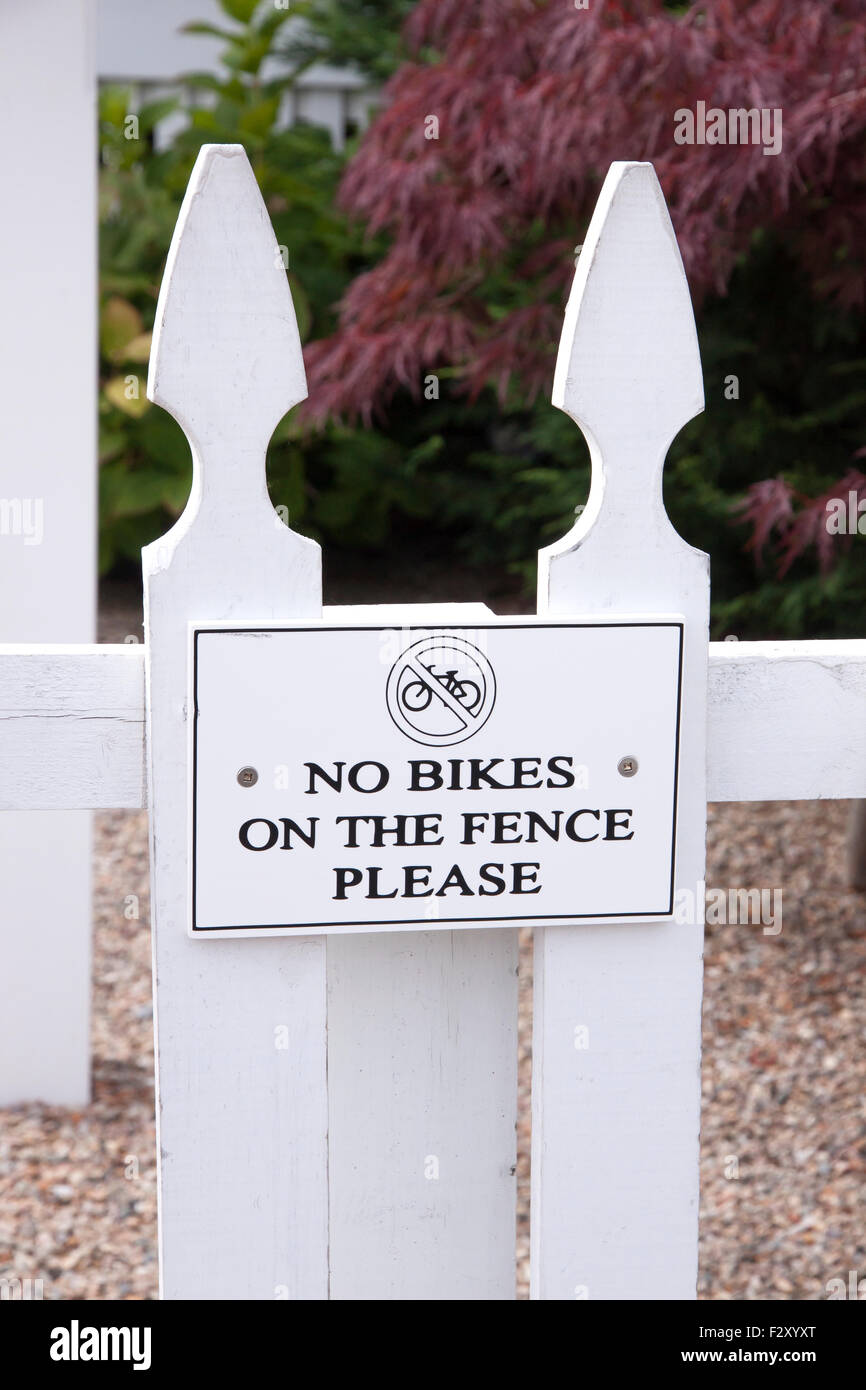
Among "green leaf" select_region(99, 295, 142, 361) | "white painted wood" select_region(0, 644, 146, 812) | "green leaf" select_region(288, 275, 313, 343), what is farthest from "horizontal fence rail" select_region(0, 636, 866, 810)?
"green leaf" select_region(99, 295, 142, 361)

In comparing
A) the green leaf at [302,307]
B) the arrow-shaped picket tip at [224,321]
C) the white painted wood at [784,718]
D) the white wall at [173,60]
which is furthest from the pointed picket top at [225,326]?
the white wall at [173,60]

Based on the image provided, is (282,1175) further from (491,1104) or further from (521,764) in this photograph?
(521,764)

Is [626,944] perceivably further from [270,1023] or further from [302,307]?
[302,307]

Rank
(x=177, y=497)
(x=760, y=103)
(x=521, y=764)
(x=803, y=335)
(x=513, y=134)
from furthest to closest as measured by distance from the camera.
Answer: (x=177, y=497) < (x=803, y=335) < (x=513, y=134) < (x=760, y=103) < (x=521, y=764)

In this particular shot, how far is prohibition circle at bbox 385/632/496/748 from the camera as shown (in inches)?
37.7

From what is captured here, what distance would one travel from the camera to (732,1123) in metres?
2.48

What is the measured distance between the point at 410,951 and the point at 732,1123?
1614 millimetres

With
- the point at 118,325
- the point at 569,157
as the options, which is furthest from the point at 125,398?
the point at 569,157

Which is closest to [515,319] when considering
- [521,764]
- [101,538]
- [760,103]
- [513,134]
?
[513,134]

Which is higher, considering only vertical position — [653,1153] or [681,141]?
[681,141]

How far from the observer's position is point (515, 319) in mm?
2979

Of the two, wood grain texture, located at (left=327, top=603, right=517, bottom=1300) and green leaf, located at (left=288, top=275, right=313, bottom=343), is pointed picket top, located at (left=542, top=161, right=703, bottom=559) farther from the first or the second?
green leaf, located at (left=288, top=275, right=313, bottom=343)

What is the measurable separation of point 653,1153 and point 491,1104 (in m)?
0.12
